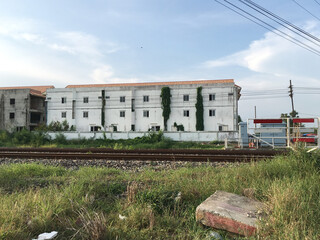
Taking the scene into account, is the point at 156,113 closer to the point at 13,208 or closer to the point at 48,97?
the point at 48,97

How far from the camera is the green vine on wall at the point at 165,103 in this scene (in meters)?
38.0

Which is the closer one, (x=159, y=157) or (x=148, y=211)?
(x=148, y=211)

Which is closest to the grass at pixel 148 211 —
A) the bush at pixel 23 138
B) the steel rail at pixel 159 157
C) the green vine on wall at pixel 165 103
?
the steel rail at pixel 159 157

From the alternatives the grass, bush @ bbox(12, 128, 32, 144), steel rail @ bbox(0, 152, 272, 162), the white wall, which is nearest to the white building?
the white wall

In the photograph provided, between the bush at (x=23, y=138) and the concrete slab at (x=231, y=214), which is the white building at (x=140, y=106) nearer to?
the bush at (x=23, y=138)

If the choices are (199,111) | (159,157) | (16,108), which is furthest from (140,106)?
(159,157)

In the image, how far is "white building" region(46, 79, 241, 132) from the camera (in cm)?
3681

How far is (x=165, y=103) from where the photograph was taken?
125 ft

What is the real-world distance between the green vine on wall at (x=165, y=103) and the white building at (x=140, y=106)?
512 millimetres

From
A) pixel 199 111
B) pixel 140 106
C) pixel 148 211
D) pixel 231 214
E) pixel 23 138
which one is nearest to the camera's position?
pixel 231 214

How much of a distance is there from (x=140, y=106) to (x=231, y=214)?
36243mm

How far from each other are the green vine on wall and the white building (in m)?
0.51

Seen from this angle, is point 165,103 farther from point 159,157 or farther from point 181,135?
point 159,157

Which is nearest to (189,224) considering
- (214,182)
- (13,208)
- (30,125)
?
(214,182)
